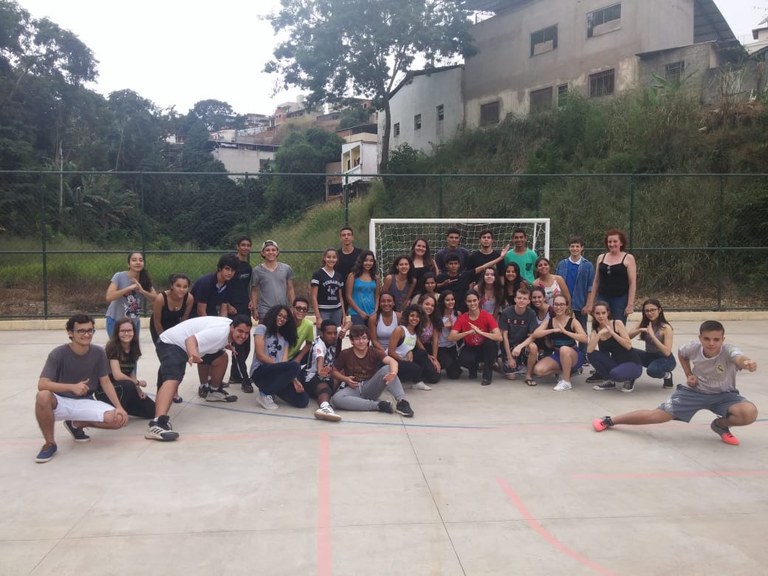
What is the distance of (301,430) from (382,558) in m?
2.43

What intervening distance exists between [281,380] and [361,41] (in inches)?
987

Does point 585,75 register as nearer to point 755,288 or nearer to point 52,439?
point 755,288

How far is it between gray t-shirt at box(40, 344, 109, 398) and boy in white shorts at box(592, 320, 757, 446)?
456 centimetres

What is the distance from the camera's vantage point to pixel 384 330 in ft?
23.6

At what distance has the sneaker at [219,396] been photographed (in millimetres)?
6680

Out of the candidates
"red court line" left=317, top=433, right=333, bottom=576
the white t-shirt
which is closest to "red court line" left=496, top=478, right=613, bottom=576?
"red court line" left=317, top=433, right=333, bottom=576

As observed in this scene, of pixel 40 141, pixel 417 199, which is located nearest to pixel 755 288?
pixel 417 199

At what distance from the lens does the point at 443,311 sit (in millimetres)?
7691

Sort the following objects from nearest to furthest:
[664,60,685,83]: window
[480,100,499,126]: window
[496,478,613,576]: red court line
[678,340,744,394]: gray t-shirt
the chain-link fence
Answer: [496,478,613,576]: red court line
[678,340,744,394]: gray t-shirt
the chain-link fence
[664,60,685,83]: window
[480,100,499,126]: window

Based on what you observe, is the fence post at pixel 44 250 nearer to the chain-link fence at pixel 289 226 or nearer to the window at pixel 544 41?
the chain-link fence at pixel 289 226

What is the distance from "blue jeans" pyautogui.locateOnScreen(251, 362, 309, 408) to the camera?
6250 millimetres

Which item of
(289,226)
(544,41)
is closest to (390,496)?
(289,226)

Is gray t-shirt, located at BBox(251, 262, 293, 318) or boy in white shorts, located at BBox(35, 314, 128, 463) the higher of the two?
gray t-shirt, located at BBox(251, 262, 293, 318)

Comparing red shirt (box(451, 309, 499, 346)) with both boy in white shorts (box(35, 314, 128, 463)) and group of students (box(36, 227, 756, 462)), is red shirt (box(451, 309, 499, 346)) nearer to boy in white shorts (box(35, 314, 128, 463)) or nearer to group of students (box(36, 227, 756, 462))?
group of students (box(36, 227, 756, 462))
